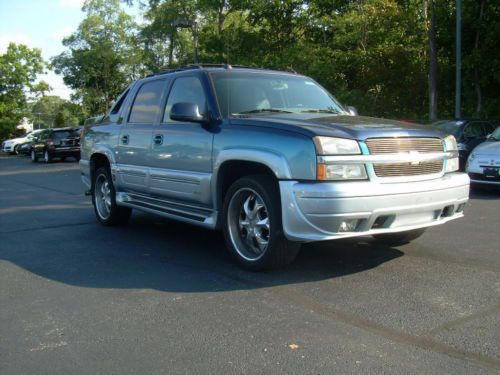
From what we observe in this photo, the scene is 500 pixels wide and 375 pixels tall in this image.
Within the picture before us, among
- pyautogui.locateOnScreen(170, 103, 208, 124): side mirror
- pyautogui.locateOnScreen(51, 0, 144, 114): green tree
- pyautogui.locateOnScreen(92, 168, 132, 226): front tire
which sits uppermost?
pyautogui.locateOnScreen(51, 0, 144, 114): green tree

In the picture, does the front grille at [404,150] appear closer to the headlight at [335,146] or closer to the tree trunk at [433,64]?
the headlight at [335,146]

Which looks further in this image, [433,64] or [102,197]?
[433,64]

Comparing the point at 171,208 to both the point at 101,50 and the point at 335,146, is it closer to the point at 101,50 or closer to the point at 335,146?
the point at 335,146

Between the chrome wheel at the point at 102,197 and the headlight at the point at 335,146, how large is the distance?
4015mm

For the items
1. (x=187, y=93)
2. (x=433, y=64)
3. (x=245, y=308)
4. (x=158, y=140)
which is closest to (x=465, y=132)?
(x=433, y=64)

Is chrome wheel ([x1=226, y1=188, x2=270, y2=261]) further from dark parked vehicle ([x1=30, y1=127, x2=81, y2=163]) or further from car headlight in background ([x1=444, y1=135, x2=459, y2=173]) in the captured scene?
dark parked vehicle ([x1=30, y1=127, x2=81, y2=163])

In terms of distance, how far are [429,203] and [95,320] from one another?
116 inches

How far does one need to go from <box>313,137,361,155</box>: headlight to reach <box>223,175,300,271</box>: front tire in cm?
59

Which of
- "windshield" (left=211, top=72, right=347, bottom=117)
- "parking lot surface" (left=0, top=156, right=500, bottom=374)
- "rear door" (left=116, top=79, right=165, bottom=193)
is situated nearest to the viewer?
"parking lot surface" (left=0, top=156, right=500, bottom=374)

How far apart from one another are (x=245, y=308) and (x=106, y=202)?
417 cm

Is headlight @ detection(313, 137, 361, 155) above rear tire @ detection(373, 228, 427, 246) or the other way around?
above

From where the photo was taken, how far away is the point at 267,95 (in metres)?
5.94

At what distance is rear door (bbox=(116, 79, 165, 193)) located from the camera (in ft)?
21.4

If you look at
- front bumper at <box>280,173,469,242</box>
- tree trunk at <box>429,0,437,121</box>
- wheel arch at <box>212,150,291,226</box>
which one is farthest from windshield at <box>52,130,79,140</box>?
front bumper at <box>280,173,469,242</box>
